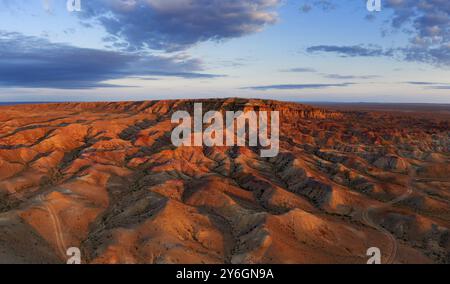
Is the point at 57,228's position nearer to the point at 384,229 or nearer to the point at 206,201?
the point at 206,201

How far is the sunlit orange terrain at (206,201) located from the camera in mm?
55625

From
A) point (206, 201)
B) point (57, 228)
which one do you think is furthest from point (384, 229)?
point (57, 228)

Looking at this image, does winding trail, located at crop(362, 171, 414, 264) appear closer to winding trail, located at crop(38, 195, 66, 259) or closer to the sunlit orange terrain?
the sunlit orange terrain

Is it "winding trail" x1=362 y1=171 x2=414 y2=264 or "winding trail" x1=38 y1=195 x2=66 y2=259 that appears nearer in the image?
"winding trail" x1=38 y1=195 x2=66 y2=259

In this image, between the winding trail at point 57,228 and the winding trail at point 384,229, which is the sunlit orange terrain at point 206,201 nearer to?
the winding trail at point 57,228

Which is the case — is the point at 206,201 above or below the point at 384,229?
above

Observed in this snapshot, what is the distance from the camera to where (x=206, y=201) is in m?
73.2

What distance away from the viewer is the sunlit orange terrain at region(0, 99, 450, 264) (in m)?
55.6

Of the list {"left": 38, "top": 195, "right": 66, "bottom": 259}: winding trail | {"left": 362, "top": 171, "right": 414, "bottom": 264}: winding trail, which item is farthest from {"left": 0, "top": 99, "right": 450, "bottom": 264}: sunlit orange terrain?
{"left": 362, "top": 171, "right": 414, "bottom": 264}: winding trail

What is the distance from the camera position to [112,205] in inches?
2916

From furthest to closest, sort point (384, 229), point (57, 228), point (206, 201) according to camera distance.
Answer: point (206, 201) → point (384, 229) → point (57, 228)

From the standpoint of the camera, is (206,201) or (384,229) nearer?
(384,229)

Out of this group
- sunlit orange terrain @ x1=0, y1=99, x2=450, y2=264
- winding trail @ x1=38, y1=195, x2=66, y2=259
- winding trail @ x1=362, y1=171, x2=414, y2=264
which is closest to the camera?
winding trail @ x1=38, y1=195, x2=66, y2=259
